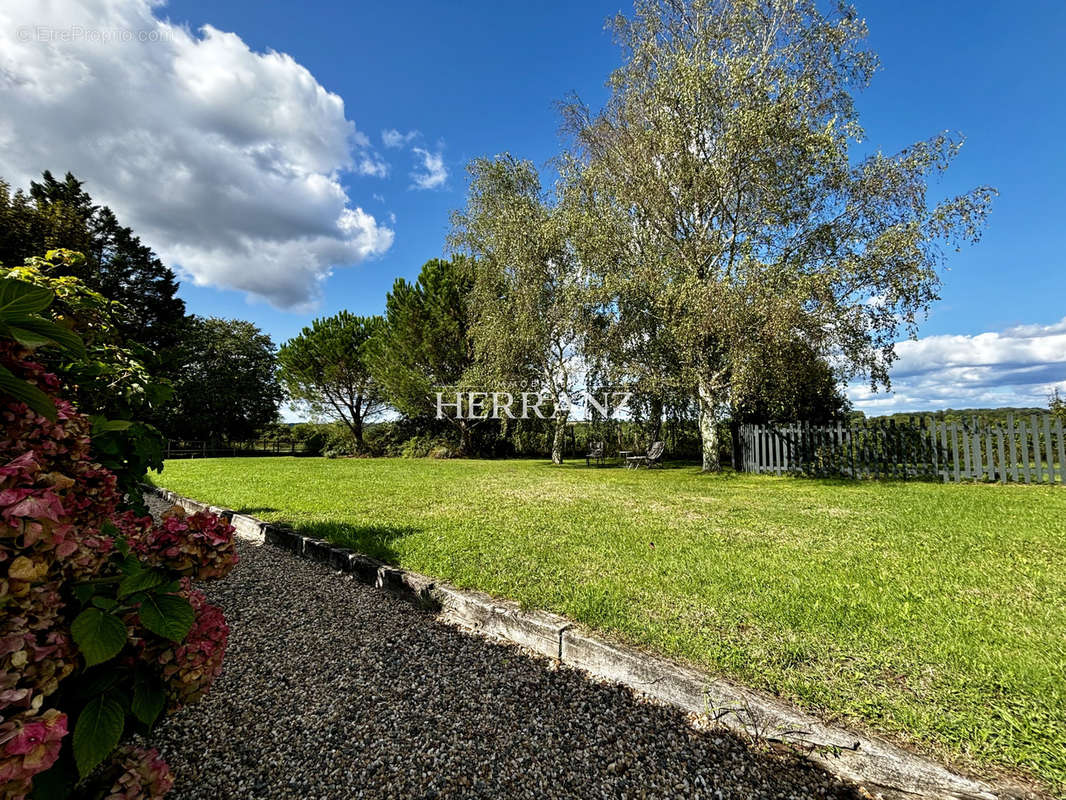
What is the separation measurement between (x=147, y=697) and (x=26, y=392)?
2.18 ft

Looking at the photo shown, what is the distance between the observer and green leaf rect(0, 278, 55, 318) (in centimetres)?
81

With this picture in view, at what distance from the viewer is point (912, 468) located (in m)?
8.98

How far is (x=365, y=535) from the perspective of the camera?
13.5 ft

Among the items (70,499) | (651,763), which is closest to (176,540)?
(70,499)

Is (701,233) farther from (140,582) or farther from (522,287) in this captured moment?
(140,582)

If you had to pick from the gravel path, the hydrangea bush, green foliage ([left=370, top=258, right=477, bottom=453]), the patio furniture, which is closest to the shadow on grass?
the gravel path

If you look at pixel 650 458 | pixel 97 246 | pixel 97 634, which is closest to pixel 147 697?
pixel 97 634

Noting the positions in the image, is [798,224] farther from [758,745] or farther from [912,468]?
[758,745]

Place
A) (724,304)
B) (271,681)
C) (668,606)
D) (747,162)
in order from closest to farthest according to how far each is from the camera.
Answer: (271,681), (668,606), (724,304), (747,162)

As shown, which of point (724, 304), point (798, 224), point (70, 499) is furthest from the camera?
point (798, 224)

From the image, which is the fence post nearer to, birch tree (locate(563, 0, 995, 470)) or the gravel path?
birch tree (locate(563, 0, 995, 470))

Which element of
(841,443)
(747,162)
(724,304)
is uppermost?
(747,162)

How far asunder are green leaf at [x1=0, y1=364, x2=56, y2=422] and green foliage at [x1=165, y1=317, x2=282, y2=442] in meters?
28.5

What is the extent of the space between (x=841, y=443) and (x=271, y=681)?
1100 cm
